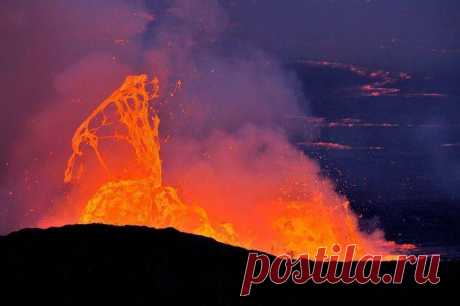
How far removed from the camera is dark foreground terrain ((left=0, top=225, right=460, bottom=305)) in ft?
55.1

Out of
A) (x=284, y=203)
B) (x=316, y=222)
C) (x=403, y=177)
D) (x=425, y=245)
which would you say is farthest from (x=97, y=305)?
(x=403, y=177)

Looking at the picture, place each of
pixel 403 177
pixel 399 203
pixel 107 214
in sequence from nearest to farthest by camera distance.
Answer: pixel 107 214
pixel 399 203
pixel 403 177

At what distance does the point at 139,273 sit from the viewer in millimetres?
17594

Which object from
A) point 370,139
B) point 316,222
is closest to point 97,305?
point 316,222

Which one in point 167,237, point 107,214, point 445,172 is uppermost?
point 445,172

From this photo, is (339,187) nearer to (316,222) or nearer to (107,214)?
(316,222)

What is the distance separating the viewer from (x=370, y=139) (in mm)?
137000

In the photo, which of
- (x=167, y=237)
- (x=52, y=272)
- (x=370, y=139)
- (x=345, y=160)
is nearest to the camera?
(x=52, y=272)

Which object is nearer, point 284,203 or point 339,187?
point 284,203

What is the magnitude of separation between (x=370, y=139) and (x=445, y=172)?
2604cm

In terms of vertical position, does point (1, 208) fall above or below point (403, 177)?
below

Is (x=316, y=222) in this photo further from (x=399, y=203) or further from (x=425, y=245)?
(x=399, y=203)

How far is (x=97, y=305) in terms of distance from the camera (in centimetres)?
1630

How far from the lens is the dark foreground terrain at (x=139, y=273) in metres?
16.8
